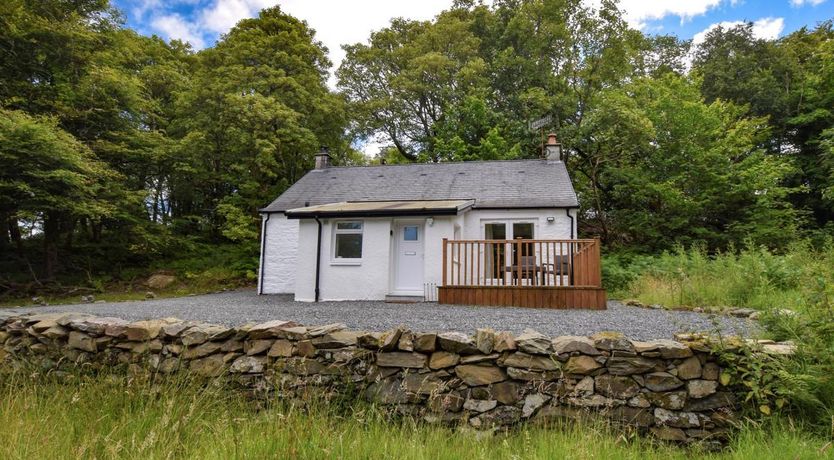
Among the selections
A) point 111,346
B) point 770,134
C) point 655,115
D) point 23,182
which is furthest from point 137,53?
point 770,134

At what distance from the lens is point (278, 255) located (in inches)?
543

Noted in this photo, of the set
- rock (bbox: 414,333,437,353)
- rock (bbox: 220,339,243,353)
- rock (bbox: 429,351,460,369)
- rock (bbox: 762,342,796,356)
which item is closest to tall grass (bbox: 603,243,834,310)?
rock (bbox: 762,342,796,356)

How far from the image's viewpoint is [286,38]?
19.1 meters

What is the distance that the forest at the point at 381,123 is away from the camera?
14.5 meters

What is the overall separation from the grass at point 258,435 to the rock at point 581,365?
412 millimetres

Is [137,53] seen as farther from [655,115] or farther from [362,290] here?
[655,115]

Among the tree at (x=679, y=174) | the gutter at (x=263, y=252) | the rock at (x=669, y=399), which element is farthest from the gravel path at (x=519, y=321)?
the tree at (x=679, y=174)

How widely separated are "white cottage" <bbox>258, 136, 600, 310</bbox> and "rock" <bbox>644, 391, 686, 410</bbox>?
212 inches

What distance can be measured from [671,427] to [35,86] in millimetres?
21425

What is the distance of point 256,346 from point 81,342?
209cm

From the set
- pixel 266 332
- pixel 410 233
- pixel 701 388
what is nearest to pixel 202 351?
pixel 266 332

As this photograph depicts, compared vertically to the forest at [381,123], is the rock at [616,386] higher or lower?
lower

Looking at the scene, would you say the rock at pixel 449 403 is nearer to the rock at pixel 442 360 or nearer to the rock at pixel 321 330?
the rock at pixel 442 360

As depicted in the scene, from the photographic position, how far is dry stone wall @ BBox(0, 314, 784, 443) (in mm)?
3213
